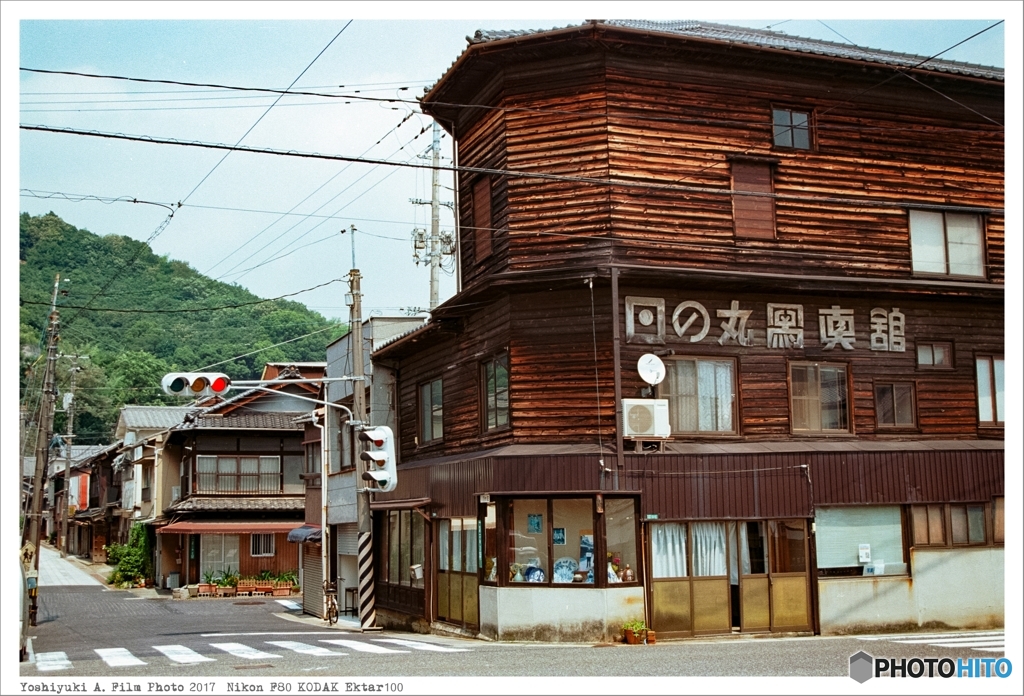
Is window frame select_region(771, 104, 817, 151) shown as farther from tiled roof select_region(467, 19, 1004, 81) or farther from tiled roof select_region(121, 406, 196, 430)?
tiled roof select_region(121, 406, 196, 430)

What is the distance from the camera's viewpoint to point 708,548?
2133cm

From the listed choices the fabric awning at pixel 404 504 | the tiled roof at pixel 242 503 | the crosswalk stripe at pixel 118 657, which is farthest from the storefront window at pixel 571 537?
the tiled roof at pixel 242 503

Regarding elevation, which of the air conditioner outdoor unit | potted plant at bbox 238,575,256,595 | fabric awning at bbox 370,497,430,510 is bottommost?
potted plant at bbox 238,575,256,595

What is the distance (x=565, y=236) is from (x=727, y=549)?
24.0 feet

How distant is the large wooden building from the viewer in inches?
833

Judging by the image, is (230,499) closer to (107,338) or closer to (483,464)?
(107,338)

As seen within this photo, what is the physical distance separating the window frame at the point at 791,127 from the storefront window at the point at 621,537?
9.09 m

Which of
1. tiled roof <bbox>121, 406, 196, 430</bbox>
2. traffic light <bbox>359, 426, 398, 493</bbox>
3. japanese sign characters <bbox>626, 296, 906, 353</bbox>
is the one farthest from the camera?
tiled roof <bbox>121, 406, 196, 430</bbox>

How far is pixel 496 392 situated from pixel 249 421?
97.6 ft

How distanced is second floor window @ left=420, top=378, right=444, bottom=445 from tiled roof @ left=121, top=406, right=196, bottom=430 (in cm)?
3534

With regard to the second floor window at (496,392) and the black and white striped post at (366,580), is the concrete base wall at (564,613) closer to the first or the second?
the second floor window at (496,392)

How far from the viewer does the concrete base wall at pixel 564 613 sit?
20422 millimetres

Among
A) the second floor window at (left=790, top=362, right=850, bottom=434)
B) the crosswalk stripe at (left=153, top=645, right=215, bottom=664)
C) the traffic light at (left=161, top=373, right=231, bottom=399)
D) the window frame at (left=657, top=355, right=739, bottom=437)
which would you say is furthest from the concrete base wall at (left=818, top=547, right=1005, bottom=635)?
the traffic light at (left=161, top=373, right=231, bottom=399)

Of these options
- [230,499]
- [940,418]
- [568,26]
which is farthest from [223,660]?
[230,499]
